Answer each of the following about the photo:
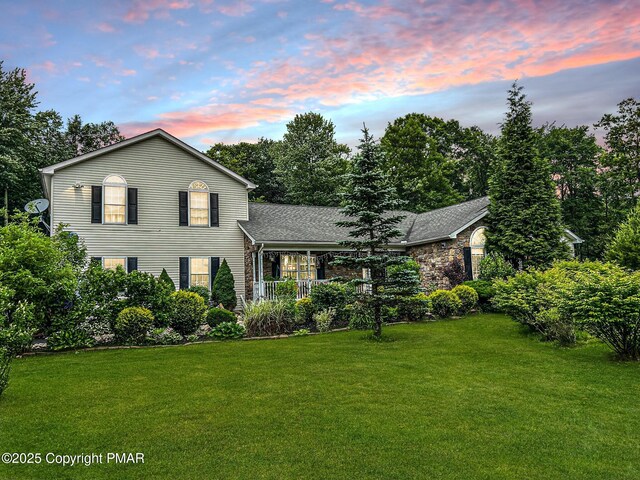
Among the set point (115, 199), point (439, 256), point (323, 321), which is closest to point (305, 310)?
point (323, 321)

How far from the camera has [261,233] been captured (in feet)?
60.7

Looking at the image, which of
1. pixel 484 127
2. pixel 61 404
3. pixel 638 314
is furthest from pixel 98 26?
pixel 484 127

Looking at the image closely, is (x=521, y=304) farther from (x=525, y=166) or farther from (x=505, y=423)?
(x=525, y=166)

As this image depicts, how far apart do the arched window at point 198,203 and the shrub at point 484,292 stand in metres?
11.7

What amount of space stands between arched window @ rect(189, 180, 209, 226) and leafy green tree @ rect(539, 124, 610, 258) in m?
24.6

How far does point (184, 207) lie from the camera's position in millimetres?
18500

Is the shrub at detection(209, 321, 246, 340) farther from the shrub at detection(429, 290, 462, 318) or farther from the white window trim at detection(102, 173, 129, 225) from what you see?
the white window trim at detection(102, 173, 129, 225)

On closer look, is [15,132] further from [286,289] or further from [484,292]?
[484,292]

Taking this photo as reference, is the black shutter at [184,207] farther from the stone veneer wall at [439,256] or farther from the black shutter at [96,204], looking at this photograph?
the stone veneer wall at [439,256]

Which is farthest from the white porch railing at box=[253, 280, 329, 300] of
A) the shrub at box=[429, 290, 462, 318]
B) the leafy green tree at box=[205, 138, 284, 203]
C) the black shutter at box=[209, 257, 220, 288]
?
the leafy green tree at box=[205, 138, 284, 203]

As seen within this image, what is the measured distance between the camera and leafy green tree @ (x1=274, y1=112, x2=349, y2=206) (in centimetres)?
3525

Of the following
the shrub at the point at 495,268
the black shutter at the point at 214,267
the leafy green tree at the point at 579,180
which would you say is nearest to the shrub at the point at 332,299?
the black shutter at the point at 214,267

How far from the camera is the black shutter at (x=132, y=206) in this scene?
17375 millimetres

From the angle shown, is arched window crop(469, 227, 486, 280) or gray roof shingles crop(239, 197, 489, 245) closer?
gray roof shingles crop(239, 197, 489, 245)
